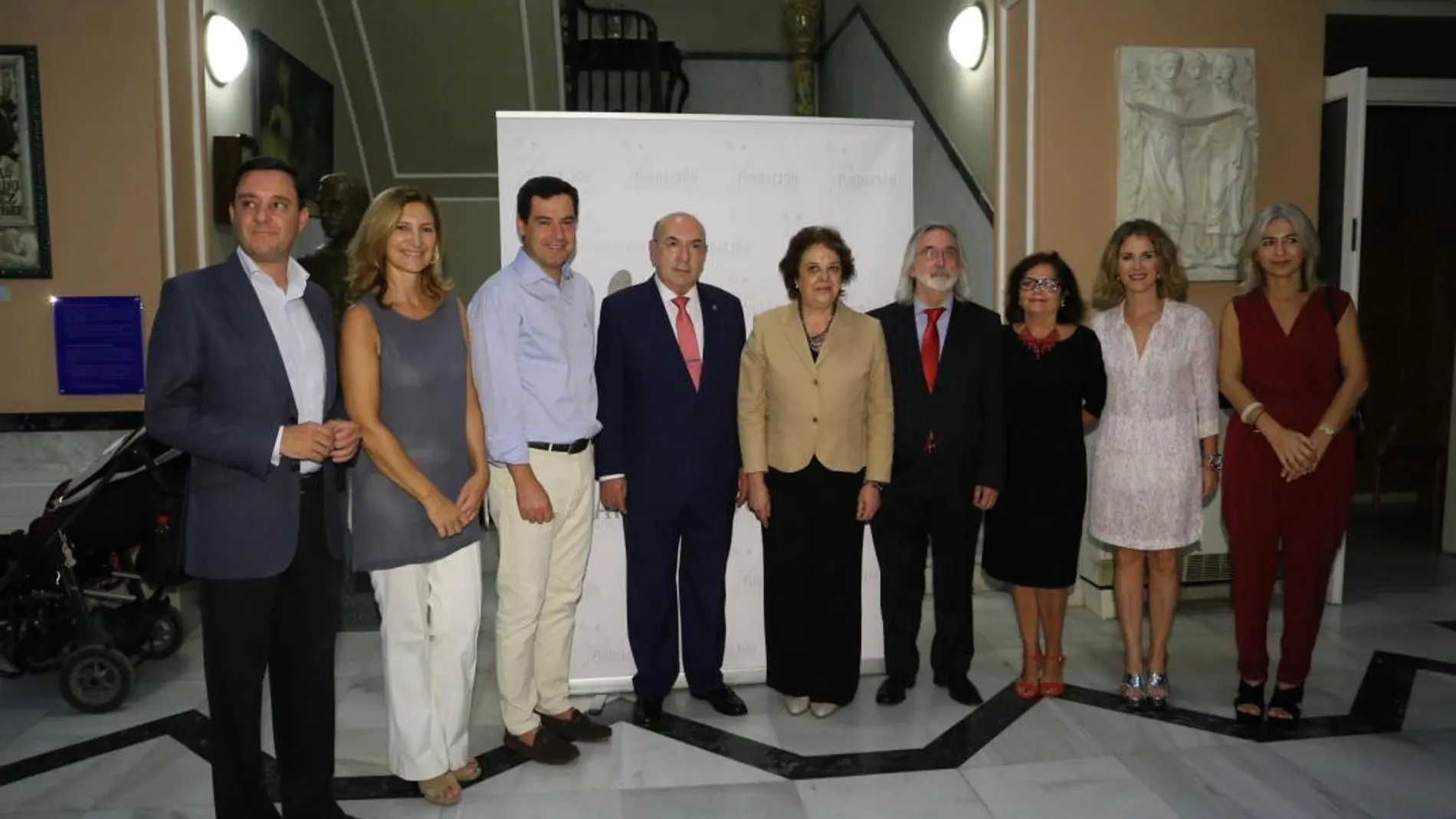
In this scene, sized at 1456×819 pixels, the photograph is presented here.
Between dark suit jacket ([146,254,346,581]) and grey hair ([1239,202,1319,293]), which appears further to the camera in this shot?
grey hair ([1239,202,1319,293])

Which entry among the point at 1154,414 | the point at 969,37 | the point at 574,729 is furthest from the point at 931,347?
the point at 969,37

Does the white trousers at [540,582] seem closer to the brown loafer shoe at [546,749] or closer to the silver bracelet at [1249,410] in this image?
the brown loafer shoe at [546,749]

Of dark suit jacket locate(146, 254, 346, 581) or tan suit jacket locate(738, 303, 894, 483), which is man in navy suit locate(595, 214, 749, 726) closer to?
tan suit jacket locate(738, 303, 894, 483)

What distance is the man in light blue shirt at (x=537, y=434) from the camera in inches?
110

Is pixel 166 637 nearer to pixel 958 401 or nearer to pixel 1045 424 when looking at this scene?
pixel 958 401

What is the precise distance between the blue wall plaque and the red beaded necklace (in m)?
3.33

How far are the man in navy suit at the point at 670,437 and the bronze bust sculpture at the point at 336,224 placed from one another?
1540mm

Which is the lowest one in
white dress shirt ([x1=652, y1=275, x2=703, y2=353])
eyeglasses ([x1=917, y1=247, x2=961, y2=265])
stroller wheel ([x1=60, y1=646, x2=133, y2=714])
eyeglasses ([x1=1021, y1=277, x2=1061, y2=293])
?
stroller wheel ([x1=60, y1=646, x2=133, y2=714])

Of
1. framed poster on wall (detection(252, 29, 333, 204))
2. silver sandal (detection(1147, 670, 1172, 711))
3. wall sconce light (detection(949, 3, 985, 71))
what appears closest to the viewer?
silver sandal (detection(1147, 670, 1172, 711))

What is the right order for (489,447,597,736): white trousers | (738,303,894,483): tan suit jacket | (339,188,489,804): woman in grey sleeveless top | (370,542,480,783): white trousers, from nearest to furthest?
(339,188,489,804): woman in grey sleeveless top → (370,542,480,783): white trousers → (489,447,597,736): white trousers → (738,303,894,483): tan suit jacket

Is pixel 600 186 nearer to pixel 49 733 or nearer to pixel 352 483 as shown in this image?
pixel 352 483

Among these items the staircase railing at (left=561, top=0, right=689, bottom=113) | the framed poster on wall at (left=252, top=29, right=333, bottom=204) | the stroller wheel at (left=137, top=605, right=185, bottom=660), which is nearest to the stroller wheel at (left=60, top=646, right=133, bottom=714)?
the stroller wheel at (left=137, top=605, right=185, bottom=660)

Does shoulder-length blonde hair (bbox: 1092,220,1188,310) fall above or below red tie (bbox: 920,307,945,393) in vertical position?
above

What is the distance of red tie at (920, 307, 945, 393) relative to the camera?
327 cm
